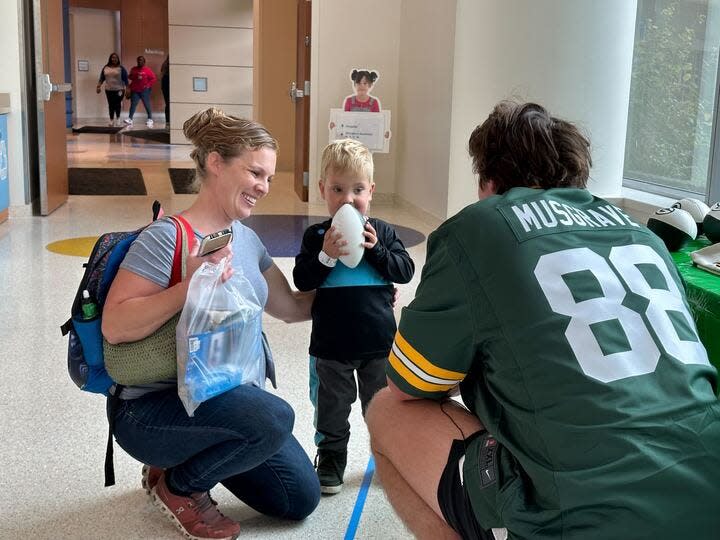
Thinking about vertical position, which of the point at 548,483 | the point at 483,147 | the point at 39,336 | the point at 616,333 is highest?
the point at 483,147

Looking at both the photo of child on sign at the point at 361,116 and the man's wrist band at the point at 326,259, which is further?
the photo of child on sign at the point at 361,116

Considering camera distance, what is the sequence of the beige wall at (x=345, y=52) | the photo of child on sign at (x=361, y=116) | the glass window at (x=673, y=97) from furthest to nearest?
the beige wall at (x=345, y=52) < the photo of child on sign at (x=361, y=116) < the glass window at (x=673, y=97)

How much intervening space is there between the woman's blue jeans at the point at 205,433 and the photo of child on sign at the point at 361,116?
220 inches

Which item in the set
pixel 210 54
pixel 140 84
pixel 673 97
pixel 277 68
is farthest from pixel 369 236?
pixel 140 84

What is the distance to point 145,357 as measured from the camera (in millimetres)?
1952

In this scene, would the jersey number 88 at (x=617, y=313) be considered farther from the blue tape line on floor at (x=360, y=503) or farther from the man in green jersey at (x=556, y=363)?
the blue tape line on floor at (x=360, y=503)

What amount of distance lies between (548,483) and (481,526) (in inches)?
8.4

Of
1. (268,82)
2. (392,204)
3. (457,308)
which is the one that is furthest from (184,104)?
(457,308)

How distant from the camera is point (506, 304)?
1409 mm

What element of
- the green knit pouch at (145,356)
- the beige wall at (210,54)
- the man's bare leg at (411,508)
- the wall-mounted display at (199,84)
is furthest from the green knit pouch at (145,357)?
the wall-mounted display at (199,84)

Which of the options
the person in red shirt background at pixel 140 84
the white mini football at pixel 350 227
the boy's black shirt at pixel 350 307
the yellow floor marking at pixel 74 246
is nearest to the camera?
the white mini football at pixel 350 227

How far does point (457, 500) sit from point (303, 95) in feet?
23.6

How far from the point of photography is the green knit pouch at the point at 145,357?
6.40ft

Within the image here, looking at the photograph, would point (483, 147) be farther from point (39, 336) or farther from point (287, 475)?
point (39, 336)
